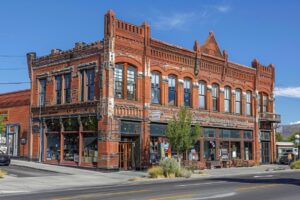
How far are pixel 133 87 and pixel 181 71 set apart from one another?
546 centimetres

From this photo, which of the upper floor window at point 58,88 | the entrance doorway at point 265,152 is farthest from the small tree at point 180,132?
the entrance doorway at point 265,152

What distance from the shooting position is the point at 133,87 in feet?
110

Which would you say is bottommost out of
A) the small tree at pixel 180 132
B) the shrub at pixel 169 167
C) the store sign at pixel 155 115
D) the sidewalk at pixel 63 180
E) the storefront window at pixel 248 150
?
the sidewalk at pixel 63 180

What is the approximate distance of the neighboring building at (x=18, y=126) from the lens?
3794 centimetres

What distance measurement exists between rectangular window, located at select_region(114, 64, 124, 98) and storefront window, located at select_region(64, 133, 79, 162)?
4.59 meters

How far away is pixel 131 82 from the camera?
110 ft

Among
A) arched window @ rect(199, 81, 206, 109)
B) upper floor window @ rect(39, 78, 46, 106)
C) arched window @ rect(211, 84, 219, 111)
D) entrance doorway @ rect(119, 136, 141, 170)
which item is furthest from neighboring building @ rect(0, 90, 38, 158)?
arched window @ rect(211, 84, 219, 111)

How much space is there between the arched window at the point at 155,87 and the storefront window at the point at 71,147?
6.38 meters

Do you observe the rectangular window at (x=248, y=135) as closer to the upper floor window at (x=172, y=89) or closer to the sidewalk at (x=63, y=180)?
the upper floor window at (x=172, y=89)

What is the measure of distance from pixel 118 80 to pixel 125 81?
62cm

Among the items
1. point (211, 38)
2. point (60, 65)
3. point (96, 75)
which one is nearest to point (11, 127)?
point (60, 65)

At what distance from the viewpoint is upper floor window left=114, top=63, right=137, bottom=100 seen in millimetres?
32375

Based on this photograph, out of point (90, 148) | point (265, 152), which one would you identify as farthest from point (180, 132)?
point (265, 152)

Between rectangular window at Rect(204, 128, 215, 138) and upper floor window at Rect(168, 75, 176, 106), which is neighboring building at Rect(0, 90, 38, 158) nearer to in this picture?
upper floor window at Rect(168, 75, 176, 106)
